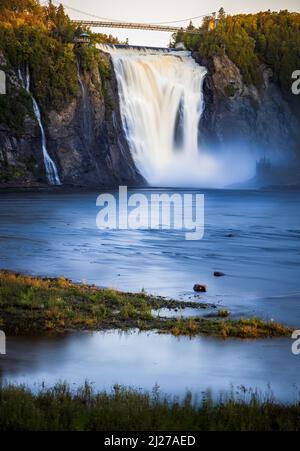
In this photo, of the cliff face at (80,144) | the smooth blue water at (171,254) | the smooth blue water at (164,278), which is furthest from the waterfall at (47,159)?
the smooth blue water at (171,254)

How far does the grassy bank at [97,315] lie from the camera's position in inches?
650

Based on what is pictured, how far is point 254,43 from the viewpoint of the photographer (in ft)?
365

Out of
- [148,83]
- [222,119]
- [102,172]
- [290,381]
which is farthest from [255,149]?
[290,381]

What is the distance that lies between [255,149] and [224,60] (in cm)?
1306

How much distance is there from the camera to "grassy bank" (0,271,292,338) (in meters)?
16.5

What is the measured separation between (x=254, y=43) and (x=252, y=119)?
12455 millimetres

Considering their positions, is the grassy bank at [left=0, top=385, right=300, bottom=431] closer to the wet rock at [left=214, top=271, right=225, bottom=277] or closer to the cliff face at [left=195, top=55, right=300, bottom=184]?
the wet rock at [left=214, top=271, right=225, bottom=277]

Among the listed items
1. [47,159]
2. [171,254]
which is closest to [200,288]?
[171,254]

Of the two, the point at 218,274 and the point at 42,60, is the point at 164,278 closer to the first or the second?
the point at 218,274

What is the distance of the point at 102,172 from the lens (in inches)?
3327

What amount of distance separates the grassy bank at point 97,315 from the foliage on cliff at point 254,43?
88.0m

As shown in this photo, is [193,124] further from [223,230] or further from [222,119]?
[223,230]

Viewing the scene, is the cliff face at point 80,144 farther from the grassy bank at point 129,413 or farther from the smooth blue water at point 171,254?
the grassy bank at point 129,413

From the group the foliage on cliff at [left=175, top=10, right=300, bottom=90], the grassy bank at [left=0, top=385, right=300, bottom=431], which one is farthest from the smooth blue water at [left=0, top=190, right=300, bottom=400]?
the foliage on cliff at [left=175, top=10, right=300, bottom=90]
